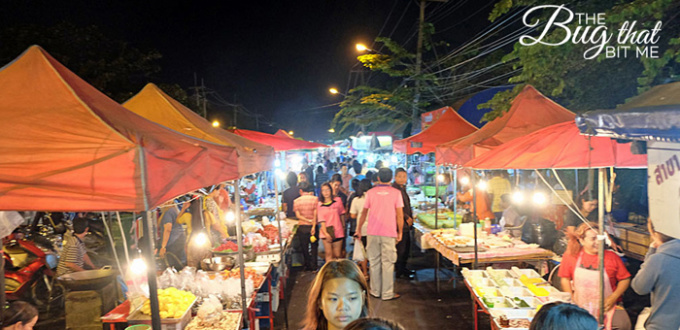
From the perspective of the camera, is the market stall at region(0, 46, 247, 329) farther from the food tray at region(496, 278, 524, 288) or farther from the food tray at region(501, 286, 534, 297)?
the food tray at region(496, 278, 524, 288)

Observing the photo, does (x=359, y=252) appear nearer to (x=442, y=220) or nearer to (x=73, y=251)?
(x=442, y=220)

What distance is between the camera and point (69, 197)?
2.16 meters

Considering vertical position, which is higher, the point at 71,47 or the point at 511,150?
the point at 71,47

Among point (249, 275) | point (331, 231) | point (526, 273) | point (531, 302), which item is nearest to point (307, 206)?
point (331, 231)

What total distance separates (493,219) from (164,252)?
7.58m

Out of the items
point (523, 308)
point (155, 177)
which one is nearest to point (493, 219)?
point (523, 308)

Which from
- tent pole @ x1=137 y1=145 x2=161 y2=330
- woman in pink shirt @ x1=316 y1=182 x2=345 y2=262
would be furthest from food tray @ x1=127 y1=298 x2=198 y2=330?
woman in pink shirt @ x1=316 y1=182 x2=345 y2=262

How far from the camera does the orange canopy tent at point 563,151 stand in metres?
3.81

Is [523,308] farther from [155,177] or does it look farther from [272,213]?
[272,213]

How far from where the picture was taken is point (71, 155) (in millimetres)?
2180

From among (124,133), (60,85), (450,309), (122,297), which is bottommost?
(450,309)

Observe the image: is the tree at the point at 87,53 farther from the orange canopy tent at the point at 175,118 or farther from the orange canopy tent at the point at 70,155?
the orange canopy tent at the point at 70,155

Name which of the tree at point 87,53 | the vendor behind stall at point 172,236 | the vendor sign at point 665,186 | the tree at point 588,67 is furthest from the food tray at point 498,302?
the tree at point 87,53

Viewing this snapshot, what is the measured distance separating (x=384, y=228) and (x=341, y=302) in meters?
4.72
